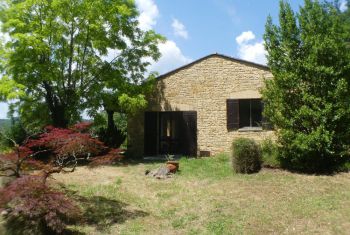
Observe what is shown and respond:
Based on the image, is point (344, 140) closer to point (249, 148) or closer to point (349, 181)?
point (349, 181)

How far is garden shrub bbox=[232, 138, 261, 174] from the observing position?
12.9m

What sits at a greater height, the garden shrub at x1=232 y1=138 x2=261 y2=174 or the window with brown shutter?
the window with brown shutter

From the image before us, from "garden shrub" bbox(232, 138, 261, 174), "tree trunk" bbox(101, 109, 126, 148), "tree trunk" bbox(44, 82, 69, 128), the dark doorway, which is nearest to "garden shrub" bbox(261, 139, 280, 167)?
"garden shrub" bbox(232, 138, 261, 174)

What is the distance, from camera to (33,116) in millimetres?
17469

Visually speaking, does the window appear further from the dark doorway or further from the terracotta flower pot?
the terracotta flower pot

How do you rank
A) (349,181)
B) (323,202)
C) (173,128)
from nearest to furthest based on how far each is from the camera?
(323,202) → (349,181) → (173,128)

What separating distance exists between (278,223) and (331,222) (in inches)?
46.3

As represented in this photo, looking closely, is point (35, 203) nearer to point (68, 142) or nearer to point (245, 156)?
point (68, 142)

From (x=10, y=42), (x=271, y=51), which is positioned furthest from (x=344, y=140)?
(x=10, y=42)

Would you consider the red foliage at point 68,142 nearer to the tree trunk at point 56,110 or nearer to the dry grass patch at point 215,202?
the dry grass patch at point 215,202

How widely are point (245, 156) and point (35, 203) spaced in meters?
7.74

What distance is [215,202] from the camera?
32.8 ft

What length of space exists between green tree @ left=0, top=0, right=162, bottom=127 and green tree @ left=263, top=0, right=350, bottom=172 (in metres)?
6.55

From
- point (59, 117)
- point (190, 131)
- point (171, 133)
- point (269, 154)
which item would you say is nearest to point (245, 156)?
point (269, 154)
